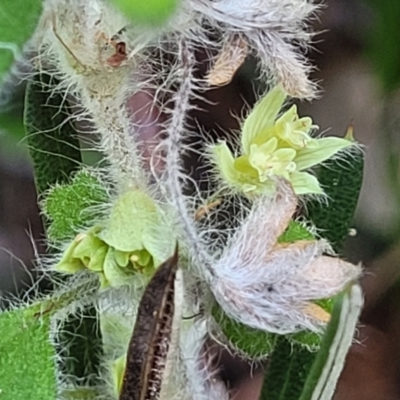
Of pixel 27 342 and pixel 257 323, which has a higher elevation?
pixel 257 323

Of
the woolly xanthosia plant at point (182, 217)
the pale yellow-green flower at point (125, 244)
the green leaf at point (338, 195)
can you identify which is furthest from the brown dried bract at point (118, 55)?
the green leaf at point (338, 195)

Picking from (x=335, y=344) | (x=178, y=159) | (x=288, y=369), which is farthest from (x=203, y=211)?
(x=288, y=369)

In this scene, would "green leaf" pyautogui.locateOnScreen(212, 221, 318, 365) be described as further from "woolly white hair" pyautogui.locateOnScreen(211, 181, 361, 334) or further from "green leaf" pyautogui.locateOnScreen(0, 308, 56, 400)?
"green leaf" pyautogui.locateOnScreen(0, 308, 56, 400)

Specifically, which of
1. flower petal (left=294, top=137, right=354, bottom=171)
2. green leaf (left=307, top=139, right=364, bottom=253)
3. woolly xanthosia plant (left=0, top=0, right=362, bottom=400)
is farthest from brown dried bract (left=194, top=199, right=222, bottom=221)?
green leaf (left=307, top=139, right=364, bottom=253)

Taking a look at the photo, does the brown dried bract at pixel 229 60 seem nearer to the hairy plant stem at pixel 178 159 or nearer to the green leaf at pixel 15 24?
the hairy plant stem at pixel 178 159

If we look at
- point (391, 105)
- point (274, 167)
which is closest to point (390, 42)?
point (391, 105)

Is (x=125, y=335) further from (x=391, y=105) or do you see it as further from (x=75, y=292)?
(x=391, y=105)
